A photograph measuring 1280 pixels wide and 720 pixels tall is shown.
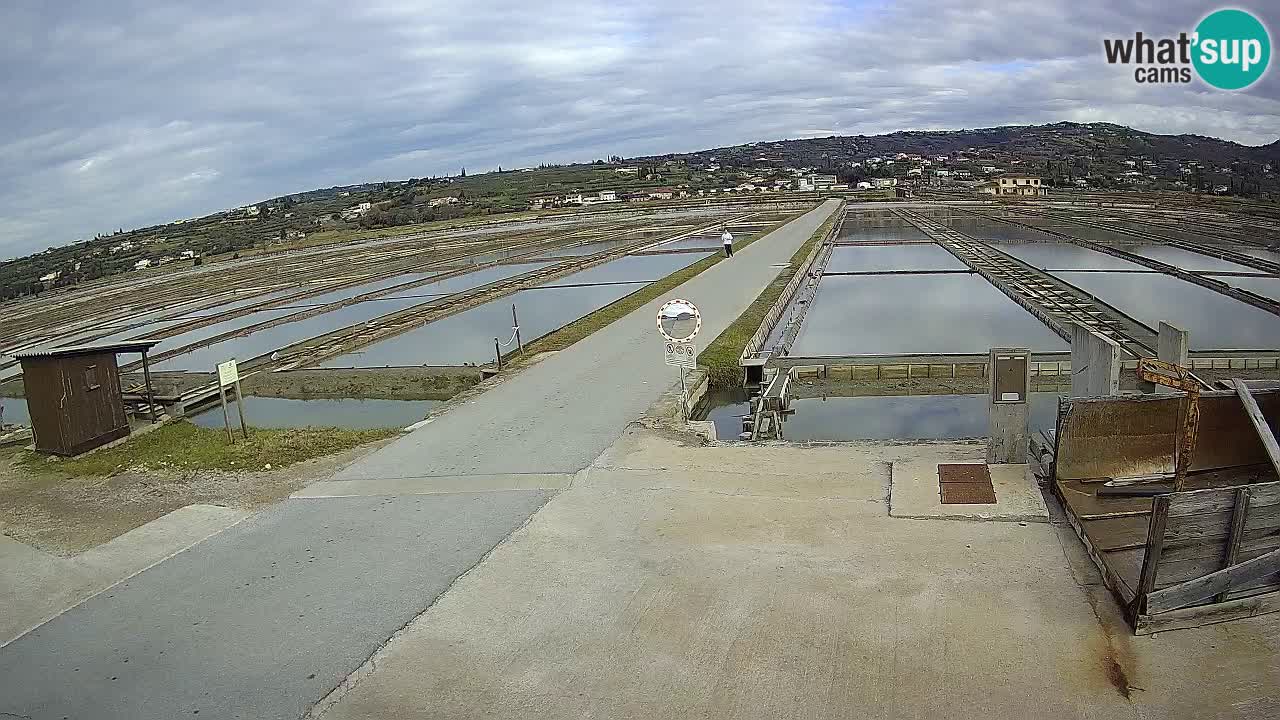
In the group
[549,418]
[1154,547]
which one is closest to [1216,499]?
[1154,547]

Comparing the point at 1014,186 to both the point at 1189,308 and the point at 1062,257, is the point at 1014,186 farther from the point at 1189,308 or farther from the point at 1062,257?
the point at 1189,308

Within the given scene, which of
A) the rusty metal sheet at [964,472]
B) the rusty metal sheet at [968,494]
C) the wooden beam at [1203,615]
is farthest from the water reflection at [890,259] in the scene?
the wooden beam at [1203,615]

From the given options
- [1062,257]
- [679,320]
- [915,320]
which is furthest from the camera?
[1062,257]

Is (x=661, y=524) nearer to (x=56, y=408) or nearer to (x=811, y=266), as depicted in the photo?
(x=56, y=408)

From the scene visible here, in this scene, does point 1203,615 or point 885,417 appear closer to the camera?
point 1203,615

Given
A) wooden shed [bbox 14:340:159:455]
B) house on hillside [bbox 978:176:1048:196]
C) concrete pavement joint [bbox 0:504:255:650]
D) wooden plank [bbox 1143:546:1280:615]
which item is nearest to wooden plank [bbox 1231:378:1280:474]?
wooden plank [bbox 1143:546:1280:615]

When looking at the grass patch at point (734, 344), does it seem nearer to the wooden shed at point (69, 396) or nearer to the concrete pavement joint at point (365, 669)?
the concrete pavement joint at point (365, 669)

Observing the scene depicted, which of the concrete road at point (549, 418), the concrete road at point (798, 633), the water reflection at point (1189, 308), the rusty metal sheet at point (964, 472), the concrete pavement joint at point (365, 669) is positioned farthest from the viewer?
the water reflection at point (1189, 308)

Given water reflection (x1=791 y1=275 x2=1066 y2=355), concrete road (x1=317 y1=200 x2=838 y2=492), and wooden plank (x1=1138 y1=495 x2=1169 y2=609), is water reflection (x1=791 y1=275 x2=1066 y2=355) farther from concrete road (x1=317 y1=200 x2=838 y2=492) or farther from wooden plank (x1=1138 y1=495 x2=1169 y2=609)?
wooden plank (x1=1138 y1=495 x2=1169 y2=609)
